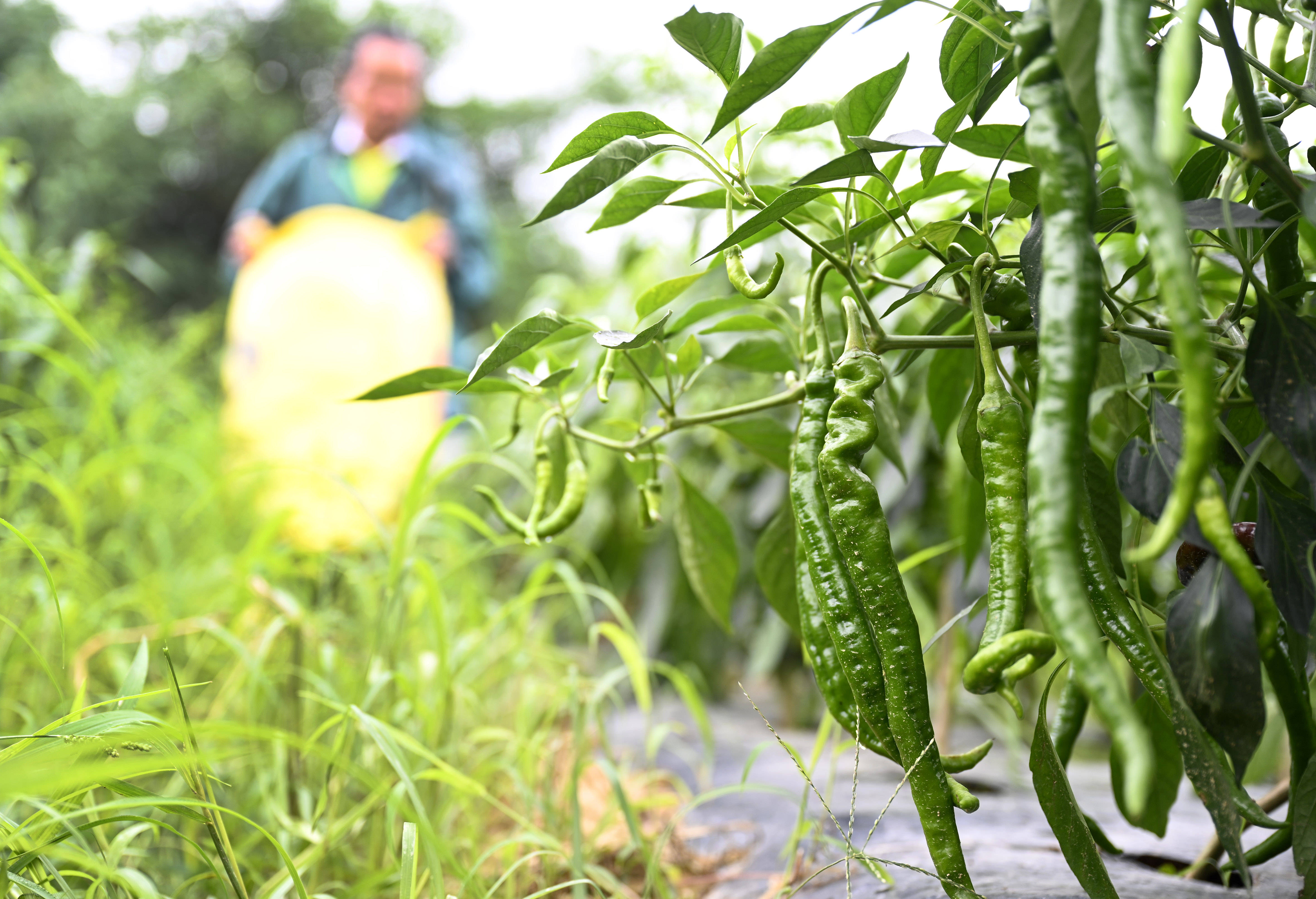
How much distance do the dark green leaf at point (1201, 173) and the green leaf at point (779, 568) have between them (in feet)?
0.91

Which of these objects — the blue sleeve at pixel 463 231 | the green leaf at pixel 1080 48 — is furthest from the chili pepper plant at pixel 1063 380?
the blue sleeve at pixel 463 231

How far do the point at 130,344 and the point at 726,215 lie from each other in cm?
227

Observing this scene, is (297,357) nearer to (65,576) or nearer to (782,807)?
(65,576)

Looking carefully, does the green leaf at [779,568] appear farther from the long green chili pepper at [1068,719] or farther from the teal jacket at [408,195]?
the teal jacket at [408,195]

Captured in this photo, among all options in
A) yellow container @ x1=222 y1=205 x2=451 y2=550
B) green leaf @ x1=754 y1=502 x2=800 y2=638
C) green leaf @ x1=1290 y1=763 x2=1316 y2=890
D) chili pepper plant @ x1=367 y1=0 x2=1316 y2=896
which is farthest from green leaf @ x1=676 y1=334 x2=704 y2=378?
yellow container @ x1=222 y1=205 x2=451 y2=550

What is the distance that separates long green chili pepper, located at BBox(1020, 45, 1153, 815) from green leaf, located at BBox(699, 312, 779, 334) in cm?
26

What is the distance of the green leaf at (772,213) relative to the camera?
352 mm

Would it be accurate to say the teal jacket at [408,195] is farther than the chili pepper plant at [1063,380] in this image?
Yes

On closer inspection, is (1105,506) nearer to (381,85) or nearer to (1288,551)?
(1288,551)

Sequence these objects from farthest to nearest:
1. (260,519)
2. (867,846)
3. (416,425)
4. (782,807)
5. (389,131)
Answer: (389,131) → (416,425) → (260,519) → (782,807) → (867,846)

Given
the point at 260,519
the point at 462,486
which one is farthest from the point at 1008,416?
the point at 462,486

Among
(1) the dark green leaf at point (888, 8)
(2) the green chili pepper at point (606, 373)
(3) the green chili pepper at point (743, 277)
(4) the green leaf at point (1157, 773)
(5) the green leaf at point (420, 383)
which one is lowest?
(4) the green leaf at point (1157, 773)

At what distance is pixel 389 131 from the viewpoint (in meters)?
3.07

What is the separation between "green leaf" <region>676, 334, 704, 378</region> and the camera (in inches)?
20.3
